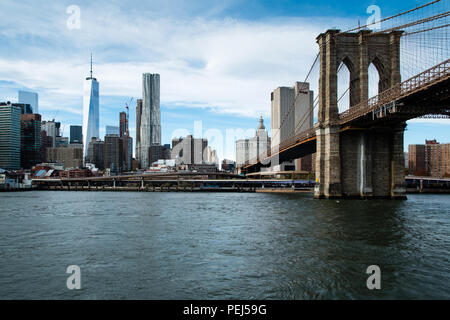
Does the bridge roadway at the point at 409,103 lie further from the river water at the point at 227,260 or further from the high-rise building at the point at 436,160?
the high-rise building at the point at 436,160

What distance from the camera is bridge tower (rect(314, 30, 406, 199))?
53.2 metres

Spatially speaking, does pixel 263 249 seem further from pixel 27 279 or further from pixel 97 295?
pixel 27 279

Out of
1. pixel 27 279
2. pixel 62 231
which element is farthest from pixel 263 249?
pixel 62 231

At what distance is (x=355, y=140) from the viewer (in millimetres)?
54812

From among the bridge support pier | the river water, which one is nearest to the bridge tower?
the bridge support pier

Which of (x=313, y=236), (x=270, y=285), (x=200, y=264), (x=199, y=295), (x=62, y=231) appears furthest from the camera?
(x=62, y=231)

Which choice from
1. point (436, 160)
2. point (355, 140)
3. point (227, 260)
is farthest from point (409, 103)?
point (436, 160)

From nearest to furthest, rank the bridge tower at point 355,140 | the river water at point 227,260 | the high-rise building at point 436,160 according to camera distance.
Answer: the river water at point 227,260 < the bridge tower at point 355,140 < the high-rise building at point 436,160

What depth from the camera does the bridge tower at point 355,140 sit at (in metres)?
53.2

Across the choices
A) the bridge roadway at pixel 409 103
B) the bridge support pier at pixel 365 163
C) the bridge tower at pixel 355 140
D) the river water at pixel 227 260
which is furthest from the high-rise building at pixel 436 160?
the river water at pixel 227 260

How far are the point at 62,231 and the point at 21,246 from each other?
566cm

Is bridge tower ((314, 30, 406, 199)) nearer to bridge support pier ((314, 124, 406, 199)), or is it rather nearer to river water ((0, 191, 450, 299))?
bridge support pier ((314, 124, 406, 199))

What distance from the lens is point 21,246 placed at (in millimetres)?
19500
